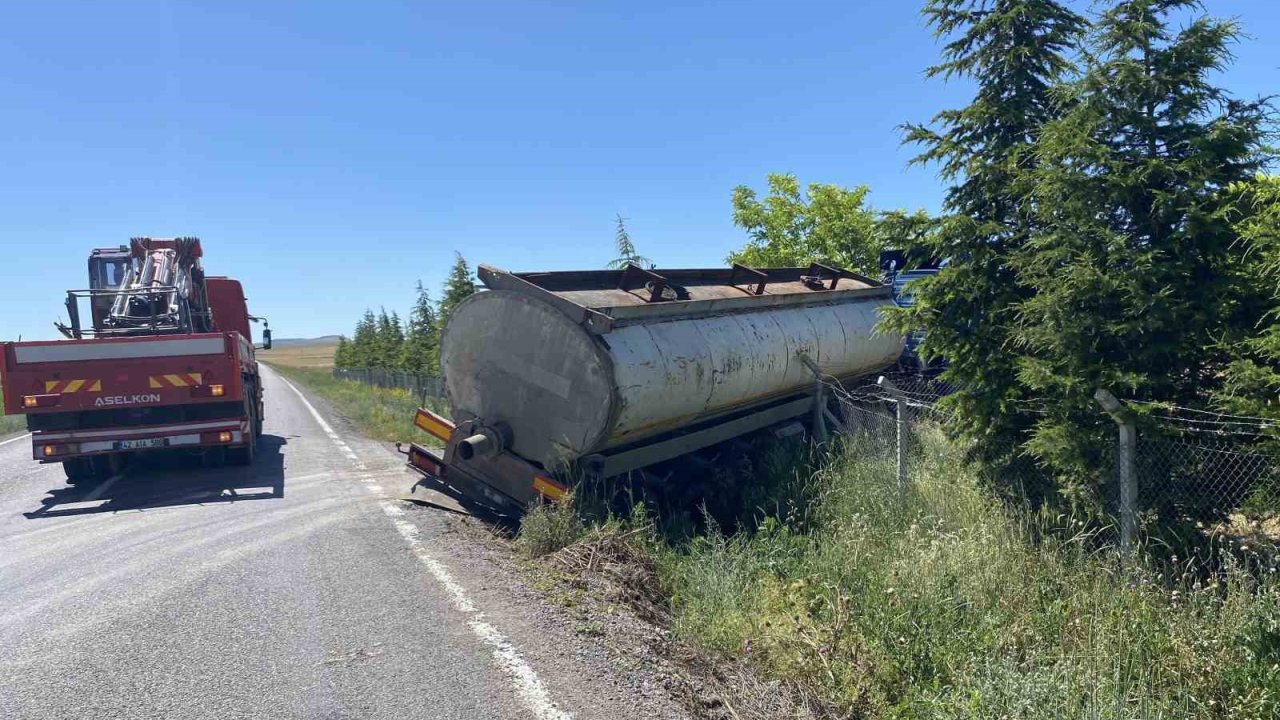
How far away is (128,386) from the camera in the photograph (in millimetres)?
10469

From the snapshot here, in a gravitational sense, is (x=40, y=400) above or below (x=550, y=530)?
above

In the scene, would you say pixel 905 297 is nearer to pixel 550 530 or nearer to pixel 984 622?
pixel 550 530

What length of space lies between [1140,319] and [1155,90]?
159 centimetres

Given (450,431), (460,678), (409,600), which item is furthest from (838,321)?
(460,678)

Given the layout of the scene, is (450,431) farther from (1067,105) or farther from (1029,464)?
(1067,105)

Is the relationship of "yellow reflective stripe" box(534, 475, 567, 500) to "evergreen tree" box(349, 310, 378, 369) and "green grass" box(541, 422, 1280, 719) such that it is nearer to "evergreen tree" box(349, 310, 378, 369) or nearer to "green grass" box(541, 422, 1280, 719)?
"green grass" box(541, 422, 1280, 719)

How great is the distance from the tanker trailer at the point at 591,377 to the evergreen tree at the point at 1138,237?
204cm

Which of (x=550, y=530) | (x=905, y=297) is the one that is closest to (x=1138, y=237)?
(x=550, y=530)

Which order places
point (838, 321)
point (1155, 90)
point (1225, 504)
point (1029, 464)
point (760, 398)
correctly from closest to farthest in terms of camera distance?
point (1225, 504) → point (1155, 90) → point (1029, 464) → point (760, 398) → point (838, 321)

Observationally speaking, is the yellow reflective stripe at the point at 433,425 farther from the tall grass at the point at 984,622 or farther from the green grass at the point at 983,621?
the tall grass at the point at 984,622

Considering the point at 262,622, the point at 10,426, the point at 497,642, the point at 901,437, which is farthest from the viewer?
the point at 10,426

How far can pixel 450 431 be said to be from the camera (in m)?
8.29

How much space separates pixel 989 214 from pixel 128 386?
33.8ft

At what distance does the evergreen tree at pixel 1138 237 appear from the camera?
5.28m
